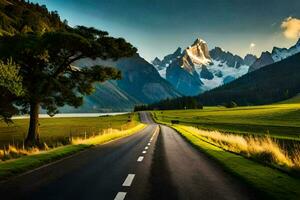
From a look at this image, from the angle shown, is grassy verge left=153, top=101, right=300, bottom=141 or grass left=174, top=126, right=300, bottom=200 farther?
grassy verge left=153, top=101, right=300, bottom=141

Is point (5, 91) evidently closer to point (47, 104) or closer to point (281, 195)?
point (47, 104)

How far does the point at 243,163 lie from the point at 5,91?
71.1 feet

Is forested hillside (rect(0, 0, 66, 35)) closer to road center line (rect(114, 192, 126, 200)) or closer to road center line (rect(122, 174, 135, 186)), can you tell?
road center line (rect(122, 174, 135, 186))

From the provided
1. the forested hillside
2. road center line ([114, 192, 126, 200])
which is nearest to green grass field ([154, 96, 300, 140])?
road center line ([114, 192, 126, 200])

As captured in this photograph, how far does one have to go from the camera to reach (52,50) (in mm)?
34938

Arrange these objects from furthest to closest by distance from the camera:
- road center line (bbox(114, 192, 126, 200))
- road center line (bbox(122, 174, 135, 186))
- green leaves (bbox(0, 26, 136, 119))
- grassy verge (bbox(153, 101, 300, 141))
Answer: grassy verge (bbox(153, 101, 300, 141)), green leaves (bbox(0, 26, 136, 119)), road center line (bbox(122, 174, 135, 186)), road center line (bbox(114, 192, 126, 200))

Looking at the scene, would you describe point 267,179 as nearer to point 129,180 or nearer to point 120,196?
point 129,180

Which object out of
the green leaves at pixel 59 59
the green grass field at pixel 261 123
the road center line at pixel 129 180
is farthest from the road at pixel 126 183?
the green leaves at pixel 59 59

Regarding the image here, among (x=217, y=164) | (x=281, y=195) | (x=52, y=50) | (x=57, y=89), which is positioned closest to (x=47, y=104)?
(x=57, y=89)

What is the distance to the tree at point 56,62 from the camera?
3241cm

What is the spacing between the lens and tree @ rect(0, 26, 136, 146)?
32.4 metres

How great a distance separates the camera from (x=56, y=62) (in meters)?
38.2

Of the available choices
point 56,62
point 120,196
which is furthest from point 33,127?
point 120,196

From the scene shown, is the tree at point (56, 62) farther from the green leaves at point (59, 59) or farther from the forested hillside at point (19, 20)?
the forested hillside at point (19, 20)
